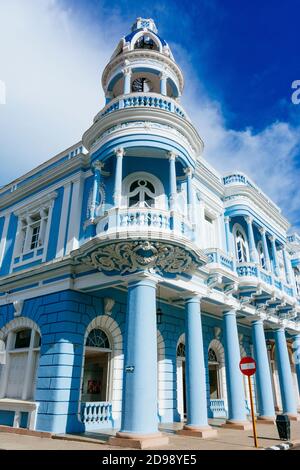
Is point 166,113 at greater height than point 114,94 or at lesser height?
lesser

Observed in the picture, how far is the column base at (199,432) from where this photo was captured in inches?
416

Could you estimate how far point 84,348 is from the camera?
1192 cm

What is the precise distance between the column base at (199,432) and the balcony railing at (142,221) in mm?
5772

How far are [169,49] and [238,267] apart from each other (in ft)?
33.7

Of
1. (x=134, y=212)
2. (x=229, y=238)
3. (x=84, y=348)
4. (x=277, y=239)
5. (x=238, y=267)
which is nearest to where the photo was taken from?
(x=134, y=212)

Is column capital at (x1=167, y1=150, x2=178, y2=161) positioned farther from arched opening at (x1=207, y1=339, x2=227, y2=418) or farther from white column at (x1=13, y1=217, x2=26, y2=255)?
arched opening at (x1=207, y1=339, x2=227, y2=418)

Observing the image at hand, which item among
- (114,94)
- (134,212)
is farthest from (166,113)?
(114,94)

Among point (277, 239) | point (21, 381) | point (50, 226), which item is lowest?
point (21, 381)

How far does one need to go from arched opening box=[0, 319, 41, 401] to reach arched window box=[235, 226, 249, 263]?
390 inches

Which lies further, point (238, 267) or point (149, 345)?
point (238, 267)

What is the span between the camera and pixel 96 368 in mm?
13320

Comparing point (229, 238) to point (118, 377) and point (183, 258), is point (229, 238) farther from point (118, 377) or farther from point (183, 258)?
point (118, 377)

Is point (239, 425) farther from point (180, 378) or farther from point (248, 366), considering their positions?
point (248, 366)

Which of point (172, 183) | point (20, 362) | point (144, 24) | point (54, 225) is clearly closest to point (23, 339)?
point (20, 362)
